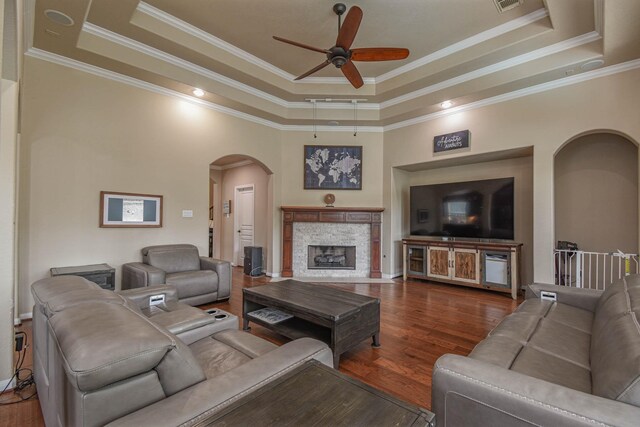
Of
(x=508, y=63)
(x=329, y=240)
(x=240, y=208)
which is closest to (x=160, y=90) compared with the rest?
(x=240, y=208)

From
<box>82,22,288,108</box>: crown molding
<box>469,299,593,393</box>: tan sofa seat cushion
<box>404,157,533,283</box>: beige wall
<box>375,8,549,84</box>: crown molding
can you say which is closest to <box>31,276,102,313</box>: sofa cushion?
<box>469,299,593,393</box>: tan sofa seat cushion

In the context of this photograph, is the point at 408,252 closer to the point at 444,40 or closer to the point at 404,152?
the point at 404,152

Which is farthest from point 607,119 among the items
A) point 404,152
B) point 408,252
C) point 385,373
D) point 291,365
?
point 291,365

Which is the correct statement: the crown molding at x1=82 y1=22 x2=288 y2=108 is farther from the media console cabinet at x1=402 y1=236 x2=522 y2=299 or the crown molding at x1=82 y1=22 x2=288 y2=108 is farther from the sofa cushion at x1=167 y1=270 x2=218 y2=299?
the media console cabinet at x1=402 y1=236 x2=522 y2=299

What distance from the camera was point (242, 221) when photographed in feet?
23.6

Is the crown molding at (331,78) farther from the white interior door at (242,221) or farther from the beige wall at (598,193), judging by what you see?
the white interior door at (242,221)

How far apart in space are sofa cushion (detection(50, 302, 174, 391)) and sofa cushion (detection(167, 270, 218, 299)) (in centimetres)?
272

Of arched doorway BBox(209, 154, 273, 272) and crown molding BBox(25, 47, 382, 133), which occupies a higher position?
crown molding BBox(25, 47, 382, 133)

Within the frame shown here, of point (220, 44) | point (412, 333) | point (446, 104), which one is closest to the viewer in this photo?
point (412, 333)

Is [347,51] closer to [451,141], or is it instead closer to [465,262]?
[451,141]

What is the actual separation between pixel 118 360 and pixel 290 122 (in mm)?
5521

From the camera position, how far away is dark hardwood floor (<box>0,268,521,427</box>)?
208 centimetres

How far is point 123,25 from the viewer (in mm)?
3359

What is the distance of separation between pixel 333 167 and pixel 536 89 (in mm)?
3452
